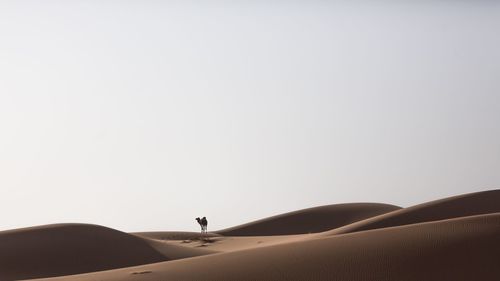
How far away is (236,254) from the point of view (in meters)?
6.04

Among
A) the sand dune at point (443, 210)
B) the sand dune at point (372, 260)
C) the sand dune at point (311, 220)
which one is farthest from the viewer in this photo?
the sand dune at point (311, 220)

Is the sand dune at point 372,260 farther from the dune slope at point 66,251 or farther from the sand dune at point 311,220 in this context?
the sand dune at point 311,220

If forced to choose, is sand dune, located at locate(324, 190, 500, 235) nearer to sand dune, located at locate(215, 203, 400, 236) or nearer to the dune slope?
the dune slope

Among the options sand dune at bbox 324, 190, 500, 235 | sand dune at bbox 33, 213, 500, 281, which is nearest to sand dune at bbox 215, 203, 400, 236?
sand dune at bbox 324, 190, 500, 235

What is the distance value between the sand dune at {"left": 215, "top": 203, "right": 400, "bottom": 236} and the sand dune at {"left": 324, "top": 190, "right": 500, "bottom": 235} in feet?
47.8

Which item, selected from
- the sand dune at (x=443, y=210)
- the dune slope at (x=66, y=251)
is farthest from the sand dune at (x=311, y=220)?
the dune slope at (x=66, y=251)

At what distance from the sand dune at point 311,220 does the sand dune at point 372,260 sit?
21.9m

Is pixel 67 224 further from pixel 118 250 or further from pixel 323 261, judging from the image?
pixel 323 261

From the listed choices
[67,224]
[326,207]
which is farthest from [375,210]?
[67,224]

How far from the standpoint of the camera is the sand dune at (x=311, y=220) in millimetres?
27906

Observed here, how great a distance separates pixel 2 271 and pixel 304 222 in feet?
61.9

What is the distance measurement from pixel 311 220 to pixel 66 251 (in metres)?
17.7

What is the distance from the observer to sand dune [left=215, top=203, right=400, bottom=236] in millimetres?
27906

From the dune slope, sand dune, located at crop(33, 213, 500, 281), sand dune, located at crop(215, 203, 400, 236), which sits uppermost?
sand dune, located at crop(215, 203, 400, 236)
